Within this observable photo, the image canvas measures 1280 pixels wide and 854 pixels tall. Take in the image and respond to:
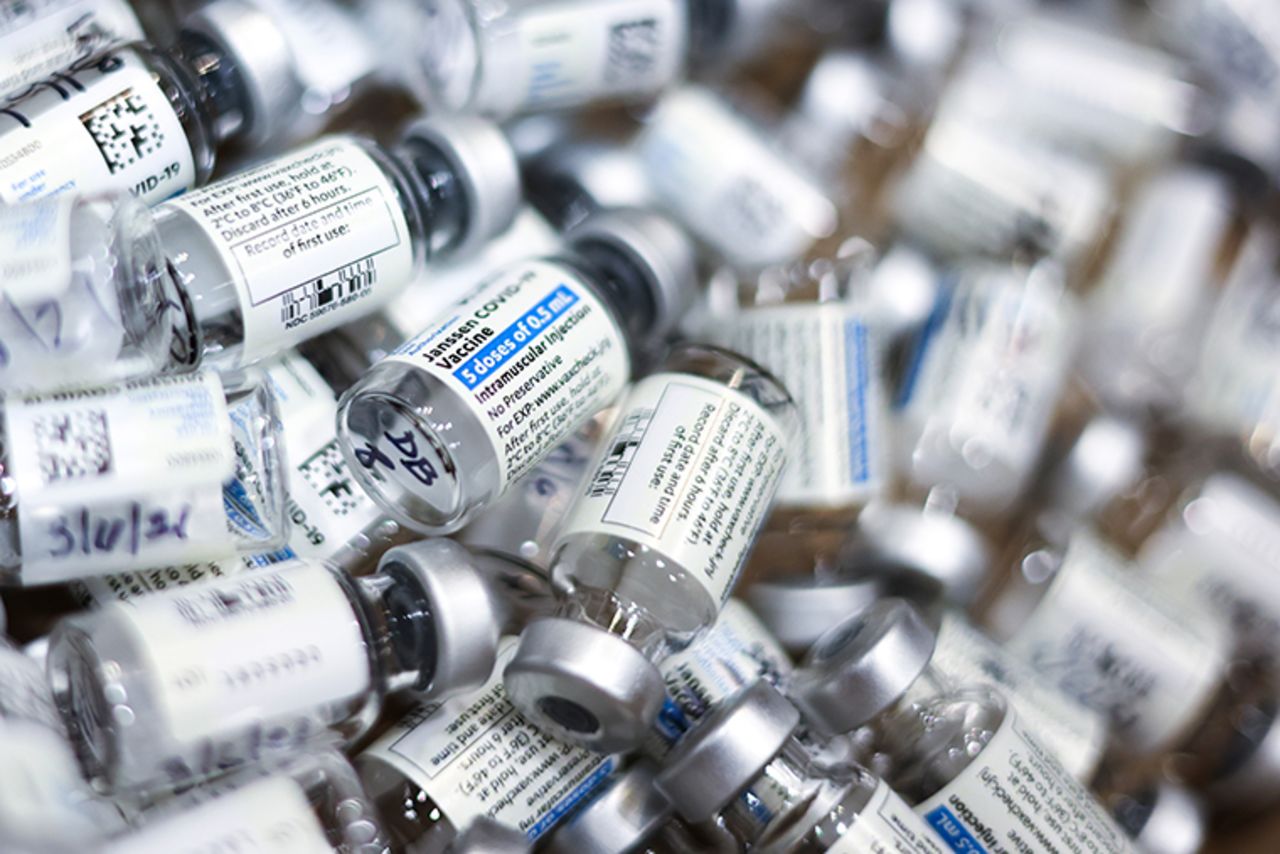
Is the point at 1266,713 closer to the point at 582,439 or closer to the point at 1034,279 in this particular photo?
the point at 1034,279

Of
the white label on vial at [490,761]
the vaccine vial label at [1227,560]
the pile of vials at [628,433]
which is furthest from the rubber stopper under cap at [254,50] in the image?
the vaccine vial label at [1227,560]

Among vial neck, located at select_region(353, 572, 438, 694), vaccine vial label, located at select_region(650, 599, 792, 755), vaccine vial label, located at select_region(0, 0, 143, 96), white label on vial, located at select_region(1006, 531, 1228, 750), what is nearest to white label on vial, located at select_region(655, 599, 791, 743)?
vaccine vial label, located at select_region(650, 599, 792, 755)

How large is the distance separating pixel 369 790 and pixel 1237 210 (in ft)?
4.36

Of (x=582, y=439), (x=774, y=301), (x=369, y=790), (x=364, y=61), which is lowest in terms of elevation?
(x=369, y=790)

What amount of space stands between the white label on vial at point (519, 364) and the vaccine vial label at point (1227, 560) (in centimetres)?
67

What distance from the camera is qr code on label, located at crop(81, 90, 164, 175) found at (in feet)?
3.23

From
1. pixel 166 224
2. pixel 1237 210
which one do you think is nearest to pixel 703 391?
pixel 166 224

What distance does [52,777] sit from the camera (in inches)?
28.1

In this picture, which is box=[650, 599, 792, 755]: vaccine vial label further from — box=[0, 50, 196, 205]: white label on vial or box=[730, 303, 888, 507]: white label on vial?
box=[0, 50, 196, 205]: white label on vial

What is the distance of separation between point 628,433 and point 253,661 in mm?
354

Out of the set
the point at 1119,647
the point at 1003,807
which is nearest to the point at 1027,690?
the point at 1119,647

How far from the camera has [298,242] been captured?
965mm

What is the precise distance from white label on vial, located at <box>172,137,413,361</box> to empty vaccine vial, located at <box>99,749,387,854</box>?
1.14 ft

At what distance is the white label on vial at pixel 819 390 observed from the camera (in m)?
1.17
